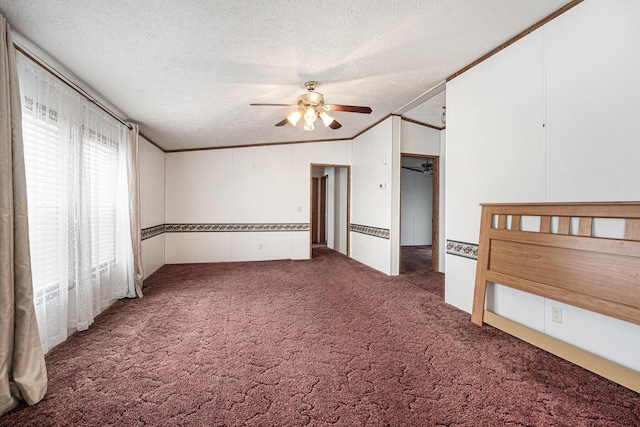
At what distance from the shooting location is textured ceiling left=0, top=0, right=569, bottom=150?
5.95 ft

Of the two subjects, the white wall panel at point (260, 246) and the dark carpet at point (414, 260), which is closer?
the dark carpet at point (414, 260)

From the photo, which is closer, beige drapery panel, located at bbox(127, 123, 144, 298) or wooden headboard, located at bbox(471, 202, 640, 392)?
wooden headboard, located at bbox(471, 202, 640, 392)

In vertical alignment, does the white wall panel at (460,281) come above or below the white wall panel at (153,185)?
below

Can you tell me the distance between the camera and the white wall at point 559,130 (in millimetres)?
1807

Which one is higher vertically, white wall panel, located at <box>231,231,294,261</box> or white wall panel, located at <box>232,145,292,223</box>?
white wall panel, located at <box>232,145,292,223</box>

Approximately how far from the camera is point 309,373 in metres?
1.92

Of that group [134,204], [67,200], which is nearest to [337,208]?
[134,204]

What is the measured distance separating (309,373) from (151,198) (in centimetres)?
428

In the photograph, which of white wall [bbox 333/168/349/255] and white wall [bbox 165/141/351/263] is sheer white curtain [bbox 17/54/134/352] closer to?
white wall [bbox 165/141/351/263]

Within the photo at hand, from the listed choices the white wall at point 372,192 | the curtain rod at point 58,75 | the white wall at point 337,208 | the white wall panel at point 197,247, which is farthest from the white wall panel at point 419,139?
the curtain rod at point 58,75

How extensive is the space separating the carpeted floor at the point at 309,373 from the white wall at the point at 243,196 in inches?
101

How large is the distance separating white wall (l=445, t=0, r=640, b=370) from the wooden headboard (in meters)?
0.11

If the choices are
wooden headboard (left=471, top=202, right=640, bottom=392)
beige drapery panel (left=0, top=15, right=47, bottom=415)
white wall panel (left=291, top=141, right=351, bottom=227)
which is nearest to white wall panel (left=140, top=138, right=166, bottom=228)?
white wall panel (left=291, top=141, right=351, bottom=227)

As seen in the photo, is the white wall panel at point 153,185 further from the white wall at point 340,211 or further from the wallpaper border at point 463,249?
the wallpaper border at point 463,249
